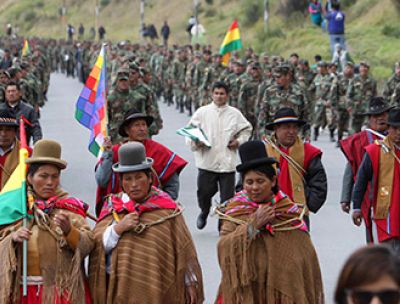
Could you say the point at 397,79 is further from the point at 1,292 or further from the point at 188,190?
the point at 1,292

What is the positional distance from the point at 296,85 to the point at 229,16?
5888 centimetres

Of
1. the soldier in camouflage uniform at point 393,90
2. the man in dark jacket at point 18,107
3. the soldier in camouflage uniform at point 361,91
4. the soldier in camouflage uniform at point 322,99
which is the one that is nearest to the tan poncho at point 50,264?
the man in dark jacket at point 18,107

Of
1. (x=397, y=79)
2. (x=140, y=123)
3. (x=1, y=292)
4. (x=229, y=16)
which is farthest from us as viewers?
(x=229, y=16)

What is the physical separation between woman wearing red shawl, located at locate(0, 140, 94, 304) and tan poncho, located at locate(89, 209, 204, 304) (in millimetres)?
146

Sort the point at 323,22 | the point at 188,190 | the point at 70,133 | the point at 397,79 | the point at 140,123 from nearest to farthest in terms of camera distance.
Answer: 1. the point at 140,123
2. the point at 188,190
3. the point at 397,79
4. the point at 70,133
5. the point at 323,22

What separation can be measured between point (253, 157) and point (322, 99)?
18.0m

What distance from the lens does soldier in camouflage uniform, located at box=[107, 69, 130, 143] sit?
13641mm

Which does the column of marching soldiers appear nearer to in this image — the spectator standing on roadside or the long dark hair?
the spectator standing on roadside

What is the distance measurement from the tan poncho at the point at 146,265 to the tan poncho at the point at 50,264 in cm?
19

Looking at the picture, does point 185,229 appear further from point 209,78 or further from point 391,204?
point 209,78

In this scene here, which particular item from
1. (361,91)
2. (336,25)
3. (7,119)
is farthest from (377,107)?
(336,25)

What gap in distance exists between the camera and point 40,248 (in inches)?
254

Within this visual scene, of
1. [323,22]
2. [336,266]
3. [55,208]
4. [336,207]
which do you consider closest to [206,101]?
[336,207]

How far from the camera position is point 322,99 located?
80.5ft
